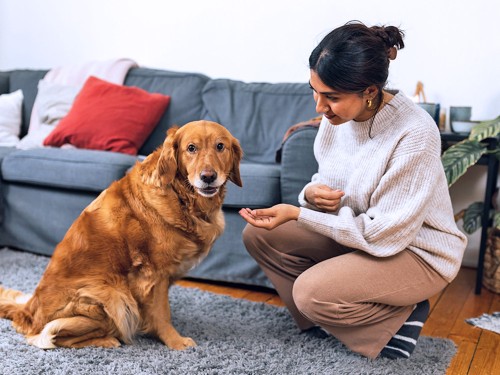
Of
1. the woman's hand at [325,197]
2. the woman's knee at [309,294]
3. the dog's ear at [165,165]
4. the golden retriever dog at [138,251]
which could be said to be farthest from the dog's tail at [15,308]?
the woman's hand at [325,197]

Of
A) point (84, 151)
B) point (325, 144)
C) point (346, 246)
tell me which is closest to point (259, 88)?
point (84, 151)

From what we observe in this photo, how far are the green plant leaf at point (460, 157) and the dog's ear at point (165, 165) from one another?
137 centimetres

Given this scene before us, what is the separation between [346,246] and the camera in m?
2.01

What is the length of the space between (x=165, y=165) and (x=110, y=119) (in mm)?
1585

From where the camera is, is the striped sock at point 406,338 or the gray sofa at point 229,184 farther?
the gray sofa at point 229,184

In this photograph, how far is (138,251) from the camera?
192 centimetres

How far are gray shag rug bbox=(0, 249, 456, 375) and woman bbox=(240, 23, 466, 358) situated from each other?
91 millimetres

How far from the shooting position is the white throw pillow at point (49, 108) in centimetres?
359

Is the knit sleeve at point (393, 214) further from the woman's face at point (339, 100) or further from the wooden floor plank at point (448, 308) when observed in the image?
the wooden floor plank at point (448, 308)

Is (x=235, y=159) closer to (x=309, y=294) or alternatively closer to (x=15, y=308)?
(x=309, y=294)

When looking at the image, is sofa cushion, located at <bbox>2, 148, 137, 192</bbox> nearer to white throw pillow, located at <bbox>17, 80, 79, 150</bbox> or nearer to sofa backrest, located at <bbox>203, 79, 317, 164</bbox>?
white throw pillow, located at <bbox>17, 80, 79, 150</bbox>

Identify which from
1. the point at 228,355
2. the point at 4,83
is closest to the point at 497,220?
the point at 228,355

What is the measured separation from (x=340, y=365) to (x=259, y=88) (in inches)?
77.2

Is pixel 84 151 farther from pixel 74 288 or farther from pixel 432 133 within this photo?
pixel 432 133
